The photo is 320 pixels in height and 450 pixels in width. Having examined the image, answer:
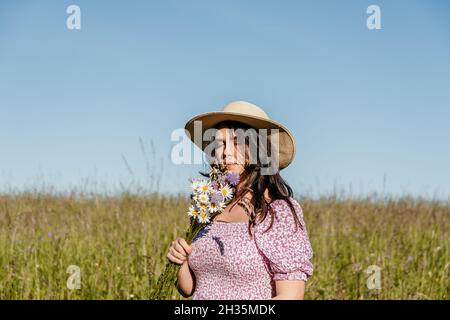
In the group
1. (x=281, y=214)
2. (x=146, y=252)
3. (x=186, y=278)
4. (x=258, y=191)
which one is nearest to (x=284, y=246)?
(x=281, y=214)

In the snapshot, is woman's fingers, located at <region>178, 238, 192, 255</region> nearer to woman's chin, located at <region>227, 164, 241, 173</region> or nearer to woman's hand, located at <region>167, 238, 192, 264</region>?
woman's hand, located at <region>167, 238, 192, 264</region>

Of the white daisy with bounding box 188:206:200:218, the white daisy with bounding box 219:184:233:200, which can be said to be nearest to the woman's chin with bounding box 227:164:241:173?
the white daisy with bounding box 219:184:233:200

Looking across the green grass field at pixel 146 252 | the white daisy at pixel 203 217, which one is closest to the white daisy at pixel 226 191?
the white daisy at pixel 203 217

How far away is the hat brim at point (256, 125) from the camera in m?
2.54

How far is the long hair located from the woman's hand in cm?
25

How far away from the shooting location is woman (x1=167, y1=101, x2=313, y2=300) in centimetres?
228

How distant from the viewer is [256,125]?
2582 millimetres

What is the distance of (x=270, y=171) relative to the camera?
2.48 m

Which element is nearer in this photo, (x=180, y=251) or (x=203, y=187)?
(x=203, y=187)

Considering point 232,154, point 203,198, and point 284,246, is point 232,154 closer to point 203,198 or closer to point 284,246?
point 203,198

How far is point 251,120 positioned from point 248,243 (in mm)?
542

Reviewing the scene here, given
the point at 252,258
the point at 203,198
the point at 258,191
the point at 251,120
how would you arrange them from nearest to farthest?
the point at 203,198
the point at 252,258
the point at 258,191
the point at 251,120
